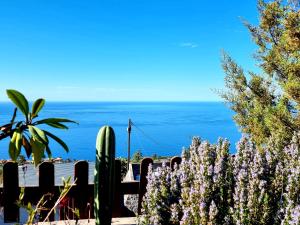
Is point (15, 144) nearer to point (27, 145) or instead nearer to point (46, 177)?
point (27, 145)

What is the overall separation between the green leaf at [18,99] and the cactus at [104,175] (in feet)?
8.01

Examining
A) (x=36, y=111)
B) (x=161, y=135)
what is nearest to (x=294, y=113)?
(x=36, y=111)

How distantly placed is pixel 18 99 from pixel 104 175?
2.64 m

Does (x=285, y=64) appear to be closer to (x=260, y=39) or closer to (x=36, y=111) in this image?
(x=260, y=39)

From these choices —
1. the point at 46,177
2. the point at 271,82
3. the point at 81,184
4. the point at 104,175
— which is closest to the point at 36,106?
the point at 104,175

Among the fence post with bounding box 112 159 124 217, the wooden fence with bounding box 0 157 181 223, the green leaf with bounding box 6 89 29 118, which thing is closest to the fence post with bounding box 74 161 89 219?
the wooden fence with bounding box 0 157 181 223

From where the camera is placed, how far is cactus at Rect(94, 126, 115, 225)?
401 cm

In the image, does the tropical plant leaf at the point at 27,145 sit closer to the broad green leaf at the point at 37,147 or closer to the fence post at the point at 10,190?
the broad green leaf at the point at 37,147

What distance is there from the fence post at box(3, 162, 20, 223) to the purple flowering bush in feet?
7.09

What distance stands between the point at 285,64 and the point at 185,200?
6.99 metres

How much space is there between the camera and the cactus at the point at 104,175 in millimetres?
4008

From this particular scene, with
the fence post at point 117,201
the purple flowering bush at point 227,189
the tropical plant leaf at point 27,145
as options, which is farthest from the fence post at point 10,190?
the tropical plant leaf at point 27,145

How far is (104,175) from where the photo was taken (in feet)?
13.3

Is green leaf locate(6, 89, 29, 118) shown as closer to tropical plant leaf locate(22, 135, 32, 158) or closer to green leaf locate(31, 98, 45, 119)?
green leaf locate(31, 98, 45, 119)
